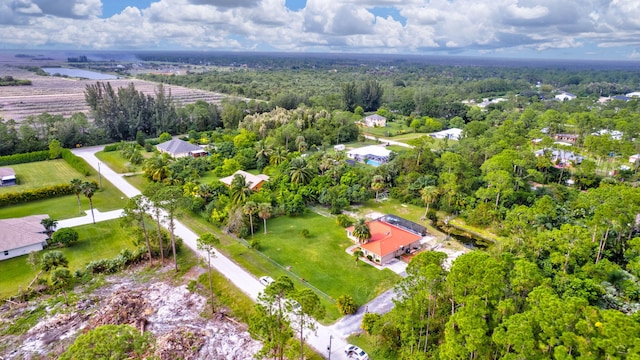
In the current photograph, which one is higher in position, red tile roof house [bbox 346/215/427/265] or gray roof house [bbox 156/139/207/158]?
gray roof house [bbox 156/139/207/158]

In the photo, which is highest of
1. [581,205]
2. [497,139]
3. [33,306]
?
[497,139]

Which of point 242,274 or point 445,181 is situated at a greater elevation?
point 445,181

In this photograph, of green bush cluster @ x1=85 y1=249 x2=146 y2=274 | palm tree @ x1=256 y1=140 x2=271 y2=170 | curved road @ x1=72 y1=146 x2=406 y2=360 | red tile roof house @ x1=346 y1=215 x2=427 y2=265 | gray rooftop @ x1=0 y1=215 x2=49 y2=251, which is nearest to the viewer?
curved road @ x1=72 y1=146 x2=406 y2=360

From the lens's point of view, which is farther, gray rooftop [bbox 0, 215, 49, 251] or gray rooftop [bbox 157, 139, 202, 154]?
gray rooftop [bbox 157, 139, 202, 154]

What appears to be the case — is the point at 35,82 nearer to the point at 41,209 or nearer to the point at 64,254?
the point at 41,209

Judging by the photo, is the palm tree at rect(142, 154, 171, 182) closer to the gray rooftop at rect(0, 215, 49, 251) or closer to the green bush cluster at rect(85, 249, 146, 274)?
the gray rooftop at rect(0, 215, 49, 251)

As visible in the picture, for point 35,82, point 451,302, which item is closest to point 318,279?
point 451,302

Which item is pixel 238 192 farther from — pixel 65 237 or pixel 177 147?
pixel 177 147

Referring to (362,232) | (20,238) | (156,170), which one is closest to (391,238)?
(362,232)

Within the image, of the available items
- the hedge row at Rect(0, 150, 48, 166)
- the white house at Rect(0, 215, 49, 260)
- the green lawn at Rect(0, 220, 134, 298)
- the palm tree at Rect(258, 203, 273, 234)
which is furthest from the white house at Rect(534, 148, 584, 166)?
the hedge row at Rect(0, 150, 48, 166)
